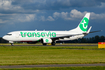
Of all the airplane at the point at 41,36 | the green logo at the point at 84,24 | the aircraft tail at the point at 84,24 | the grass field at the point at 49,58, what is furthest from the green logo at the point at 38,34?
the grass field at the point at 49,58

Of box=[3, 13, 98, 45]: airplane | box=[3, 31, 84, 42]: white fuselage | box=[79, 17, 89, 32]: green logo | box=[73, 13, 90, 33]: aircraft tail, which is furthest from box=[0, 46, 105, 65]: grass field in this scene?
box=[79, 17, 89, 32]: green logo

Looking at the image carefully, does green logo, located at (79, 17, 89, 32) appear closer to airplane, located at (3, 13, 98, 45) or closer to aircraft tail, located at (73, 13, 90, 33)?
Answer: aircraft tail, located at (73, 13, 90, 33)

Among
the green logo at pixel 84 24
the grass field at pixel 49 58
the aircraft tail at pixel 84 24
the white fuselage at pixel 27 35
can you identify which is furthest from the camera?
the green logo at pixel 84 24

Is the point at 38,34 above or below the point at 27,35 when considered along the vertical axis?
above

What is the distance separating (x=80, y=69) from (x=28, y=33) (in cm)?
5139

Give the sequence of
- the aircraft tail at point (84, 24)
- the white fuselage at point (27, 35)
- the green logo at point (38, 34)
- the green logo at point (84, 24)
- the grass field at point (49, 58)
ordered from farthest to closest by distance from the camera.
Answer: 1. the green logo at point (84, 24)
2. the aircraft tail at point (84, 24)
3. the green logo at point (38, 34)
4. the white fuselage at point (27, 35)
5. the grass field at point (49, 58)

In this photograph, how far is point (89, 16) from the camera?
8256cm

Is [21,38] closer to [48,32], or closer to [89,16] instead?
[48,32]

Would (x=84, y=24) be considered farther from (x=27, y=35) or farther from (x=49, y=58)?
(x=49, y=58)

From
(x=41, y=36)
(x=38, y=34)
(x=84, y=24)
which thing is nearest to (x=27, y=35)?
(x=38, y=34)

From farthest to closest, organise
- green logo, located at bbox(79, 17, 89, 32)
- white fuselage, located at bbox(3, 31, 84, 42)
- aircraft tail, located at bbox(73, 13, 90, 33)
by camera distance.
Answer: green logo, located at bbox(79, 17, 89, 32) → aircraft tail, located at bbox(73, 13, 90, 33) → white fuselage, located at bbox(3, 31, 84, 42)

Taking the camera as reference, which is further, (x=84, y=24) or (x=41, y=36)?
(x=84, y=24)

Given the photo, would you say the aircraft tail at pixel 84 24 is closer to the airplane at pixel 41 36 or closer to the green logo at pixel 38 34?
the airplane at pixel 41 36

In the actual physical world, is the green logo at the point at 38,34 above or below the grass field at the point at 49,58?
above
